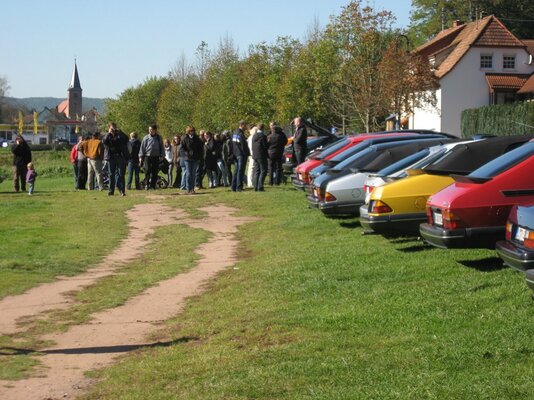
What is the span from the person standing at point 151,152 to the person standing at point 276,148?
3.38 metres

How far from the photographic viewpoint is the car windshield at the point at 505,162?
1212cm

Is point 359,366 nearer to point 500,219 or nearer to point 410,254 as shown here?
point 500,219

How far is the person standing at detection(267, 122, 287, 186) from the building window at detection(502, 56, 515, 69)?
1481 inches

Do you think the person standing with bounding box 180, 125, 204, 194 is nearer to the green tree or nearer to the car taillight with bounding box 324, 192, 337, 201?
the car taillight with bounding box 324, 192, 337, 201

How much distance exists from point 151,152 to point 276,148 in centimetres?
379

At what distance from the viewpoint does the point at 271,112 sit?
202ft

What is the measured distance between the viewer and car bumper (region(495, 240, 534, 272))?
9.62 meters

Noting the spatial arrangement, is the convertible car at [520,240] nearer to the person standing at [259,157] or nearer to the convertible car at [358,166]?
the convertible car at [358,166]

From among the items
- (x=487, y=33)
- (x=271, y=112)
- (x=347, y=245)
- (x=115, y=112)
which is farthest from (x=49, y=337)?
(x=115, y=112)

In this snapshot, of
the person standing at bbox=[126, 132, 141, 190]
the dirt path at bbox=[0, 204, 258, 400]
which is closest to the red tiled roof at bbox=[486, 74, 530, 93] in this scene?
the person standing at bbox=[126, 132, 141, 190]

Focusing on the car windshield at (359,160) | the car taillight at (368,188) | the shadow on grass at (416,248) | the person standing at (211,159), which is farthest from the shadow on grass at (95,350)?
the person standing at (211,159)

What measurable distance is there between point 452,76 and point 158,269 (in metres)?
49.3

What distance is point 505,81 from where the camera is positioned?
207ft

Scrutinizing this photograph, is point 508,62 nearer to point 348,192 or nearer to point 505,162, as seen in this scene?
point 348,192
